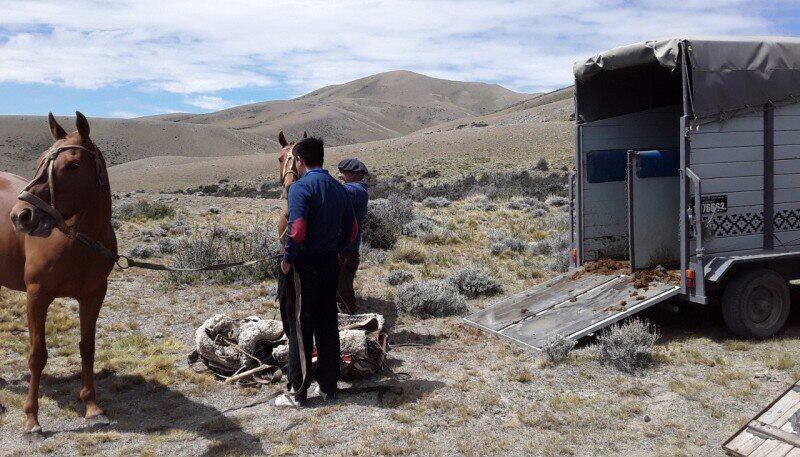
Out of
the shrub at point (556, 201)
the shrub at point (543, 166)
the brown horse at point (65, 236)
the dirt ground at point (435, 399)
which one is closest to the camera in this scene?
the brown horse at point (65, 236)

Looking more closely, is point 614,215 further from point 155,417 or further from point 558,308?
point 155,417

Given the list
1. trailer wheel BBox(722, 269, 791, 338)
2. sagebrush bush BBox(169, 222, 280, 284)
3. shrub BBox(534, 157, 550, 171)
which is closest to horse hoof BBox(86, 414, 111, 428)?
sagebrush bush BBox(169, 222, 280, 284)

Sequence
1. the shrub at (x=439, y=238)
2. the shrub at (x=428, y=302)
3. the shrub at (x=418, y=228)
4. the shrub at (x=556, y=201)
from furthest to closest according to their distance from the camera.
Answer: the shrub at (x=556, y=201), the shrub at (x=418, y=228), the shrub at (x=439, y=238), the shrub at (x=428, y=302)

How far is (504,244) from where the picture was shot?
498 inches

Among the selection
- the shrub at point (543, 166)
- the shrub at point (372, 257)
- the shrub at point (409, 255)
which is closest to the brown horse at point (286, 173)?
the shrub at point (372, 257)

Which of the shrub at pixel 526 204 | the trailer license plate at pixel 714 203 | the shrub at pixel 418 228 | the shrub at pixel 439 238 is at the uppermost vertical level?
the trailer license plate at pixel 714 203

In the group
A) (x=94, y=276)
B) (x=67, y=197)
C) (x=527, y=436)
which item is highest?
(x=67, y=197)

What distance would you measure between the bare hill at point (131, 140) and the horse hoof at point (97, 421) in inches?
4325

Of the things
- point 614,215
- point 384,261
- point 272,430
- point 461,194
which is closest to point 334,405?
point 272,430

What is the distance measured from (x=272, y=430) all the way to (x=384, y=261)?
6.95 meters

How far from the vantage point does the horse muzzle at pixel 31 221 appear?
4.32 meters

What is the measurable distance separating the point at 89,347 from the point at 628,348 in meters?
4.72

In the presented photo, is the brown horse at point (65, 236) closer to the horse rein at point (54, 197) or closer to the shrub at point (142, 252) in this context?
the horse rein at point (54, 197)

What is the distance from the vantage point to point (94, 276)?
5.05 meters
